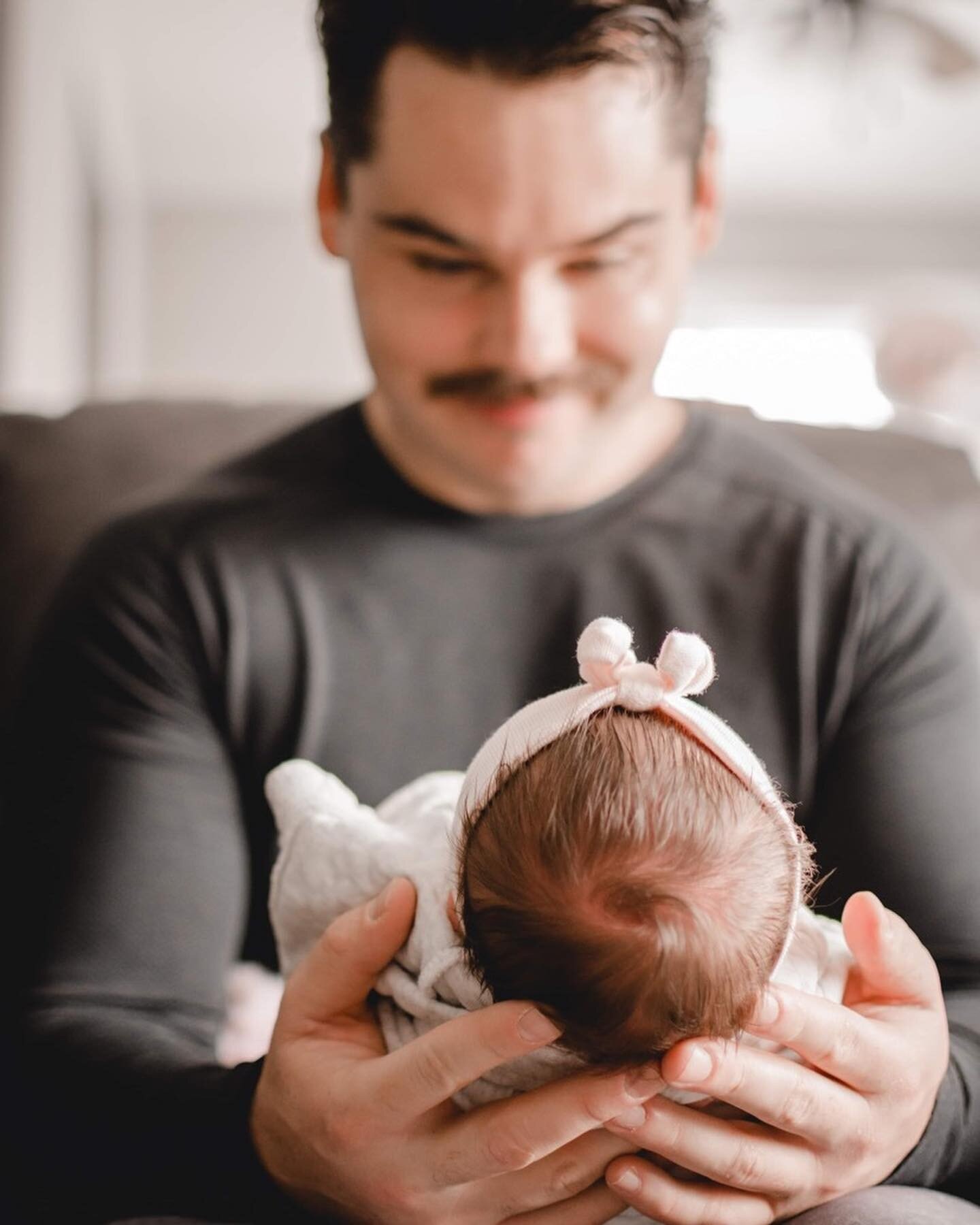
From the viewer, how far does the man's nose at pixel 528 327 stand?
813mm

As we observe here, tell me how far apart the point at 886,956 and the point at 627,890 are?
135mm

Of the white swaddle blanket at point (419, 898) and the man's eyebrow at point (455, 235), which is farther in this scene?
the man's eyebrow at point (455, 235)

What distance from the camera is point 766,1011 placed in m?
0.49

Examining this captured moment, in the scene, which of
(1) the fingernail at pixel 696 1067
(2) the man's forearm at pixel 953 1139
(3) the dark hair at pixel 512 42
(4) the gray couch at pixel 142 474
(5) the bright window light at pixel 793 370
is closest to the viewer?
(1) the fingernail at pixel 696 1067

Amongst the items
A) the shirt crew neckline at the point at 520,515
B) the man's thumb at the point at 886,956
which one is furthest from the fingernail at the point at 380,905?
the shirt crew neckline at the point at 520,515

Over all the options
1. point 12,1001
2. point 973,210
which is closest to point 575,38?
point 12,1001

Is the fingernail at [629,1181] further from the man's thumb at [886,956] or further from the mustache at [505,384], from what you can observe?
the mustache at [505,384]

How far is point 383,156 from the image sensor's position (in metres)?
0.82

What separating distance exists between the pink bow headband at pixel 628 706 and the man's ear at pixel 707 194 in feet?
1.61

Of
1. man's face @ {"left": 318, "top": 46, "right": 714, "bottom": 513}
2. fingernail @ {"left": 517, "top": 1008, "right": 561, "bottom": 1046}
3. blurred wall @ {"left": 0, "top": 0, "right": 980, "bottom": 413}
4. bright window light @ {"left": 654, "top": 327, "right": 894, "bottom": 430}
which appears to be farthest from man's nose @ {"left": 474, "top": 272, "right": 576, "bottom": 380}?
bright window light @ {"left": 654, "top": 327, "right": 894, "bottom": 430}

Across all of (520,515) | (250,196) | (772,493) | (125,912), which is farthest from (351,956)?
(250,196)

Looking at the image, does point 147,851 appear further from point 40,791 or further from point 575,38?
point 575,38

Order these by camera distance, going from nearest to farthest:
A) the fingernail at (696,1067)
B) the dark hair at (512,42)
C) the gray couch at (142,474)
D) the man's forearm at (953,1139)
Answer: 1. the fingernail at (696,1067)
2. the man's forearm at (953,1139)
3. the dark hair at (512,42)
4. the gray couch at (142,474)

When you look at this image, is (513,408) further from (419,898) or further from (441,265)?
(419,898)
